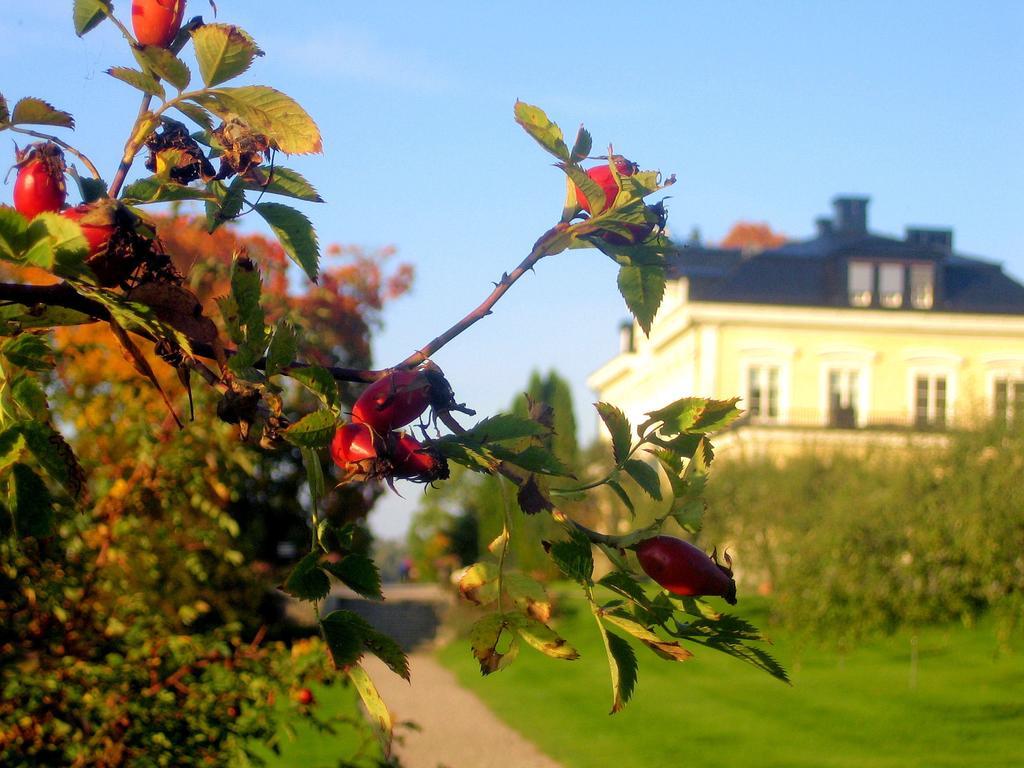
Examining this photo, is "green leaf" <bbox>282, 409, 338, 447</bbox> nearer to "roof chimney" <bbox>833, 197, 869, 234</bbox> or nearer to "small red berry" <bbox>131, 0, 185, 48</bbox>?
"small red berry" <bbox>131, 0, 185, 48</bbox>

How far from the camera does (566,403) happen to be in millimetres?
49594

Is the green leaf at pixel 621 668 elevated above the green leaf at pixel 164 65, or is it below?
below

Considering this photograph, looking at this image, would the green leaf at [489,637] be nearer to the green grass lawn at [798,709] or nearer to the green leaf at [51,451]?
the green leaf at [51,451]

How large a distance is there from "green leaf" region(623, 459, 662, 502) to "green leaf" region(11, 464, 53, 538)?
0.54m

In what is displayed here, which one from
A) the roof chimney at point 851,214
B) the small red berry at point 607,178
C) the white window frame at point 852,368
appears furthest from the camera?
the roof chimney at point 851,214

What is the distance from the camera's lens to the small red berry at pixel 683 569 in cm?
104

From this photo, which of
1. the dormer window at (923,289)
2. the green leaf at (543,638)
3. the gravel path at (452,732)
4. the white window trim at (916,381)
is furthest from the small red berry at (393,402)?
the dormer window at (923,289)

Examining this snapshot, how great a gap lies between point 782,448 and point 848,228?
405 inches

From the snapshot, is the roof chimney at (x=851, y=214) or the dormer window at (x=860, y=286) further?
the roof chimney at (x=851, y=214)

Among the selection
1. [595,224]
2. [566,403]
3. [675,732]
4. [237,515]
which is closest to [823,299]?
[566,403]

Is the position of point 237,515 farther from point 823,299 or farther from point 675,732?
point 823,299

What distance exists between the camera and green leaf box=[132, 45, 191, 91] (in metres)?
1.06

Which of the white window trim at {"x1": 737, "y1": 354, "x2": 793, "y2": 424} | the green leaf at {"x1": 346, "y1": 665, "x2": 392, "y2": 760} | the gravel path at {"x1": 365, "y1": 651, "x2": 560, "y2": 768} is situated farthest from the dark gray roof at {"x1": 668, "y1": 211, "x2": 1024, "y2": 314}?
the green leaf at {"x1": 346, "y1": 665, "x2": 392, "y2": 760}

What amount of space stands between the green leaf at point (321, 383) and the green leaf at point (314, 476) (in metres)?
0.04
